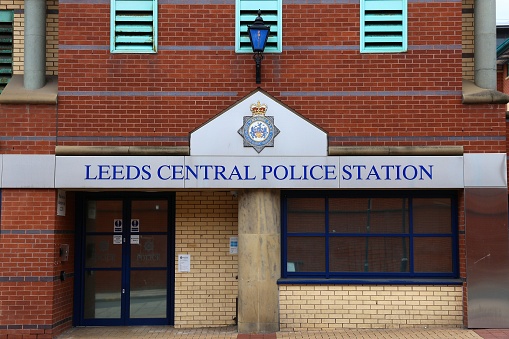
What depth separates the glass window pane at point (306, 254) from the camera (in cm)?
1141

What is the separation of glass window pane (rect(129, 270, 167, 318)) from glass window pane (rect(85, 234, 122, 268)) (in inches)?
16.5

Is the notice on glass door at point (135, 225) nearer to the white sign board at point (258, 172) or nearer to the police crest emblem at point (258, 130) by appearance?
the white sign board at point (258, 172)

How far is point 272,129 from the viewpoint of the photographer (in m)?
11.1

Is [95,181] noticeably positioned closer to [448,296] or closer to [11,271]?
[11,271]

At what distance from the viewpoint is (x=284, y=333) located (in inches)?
432

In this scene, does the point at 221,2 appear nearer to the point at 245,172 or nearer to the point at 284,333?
the point at 245,172

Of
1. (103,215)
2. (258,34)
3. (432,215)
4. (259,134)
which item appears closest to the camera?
(258,34)

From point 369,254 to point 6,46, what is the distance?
7172 millimetres

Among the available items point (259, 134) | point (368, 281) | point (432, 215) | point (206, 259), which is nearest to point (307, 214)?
point (368, 281)

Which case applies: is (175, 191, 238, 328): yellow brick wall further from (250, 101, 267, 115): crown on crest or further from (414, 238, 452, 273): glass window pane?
(414, 238, 452, 273): glass window pane

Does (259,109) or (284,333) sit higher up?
(259,109)

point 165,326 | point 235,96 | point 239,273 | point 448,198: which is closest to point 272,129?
point 235,96

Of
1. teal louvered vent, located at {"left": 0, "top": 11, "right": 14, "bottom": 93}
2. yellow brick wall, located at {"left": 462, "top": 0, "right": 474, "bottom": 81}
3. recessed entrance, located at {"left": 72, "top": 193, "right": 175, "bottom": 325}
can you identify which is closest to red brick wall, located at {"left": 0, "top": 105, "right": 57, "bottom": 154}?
teal louvered vent, located at {"left": 0, "top": 11, "right": 14, "bottom": 93}

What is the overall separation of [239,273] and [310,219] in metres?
1.51
